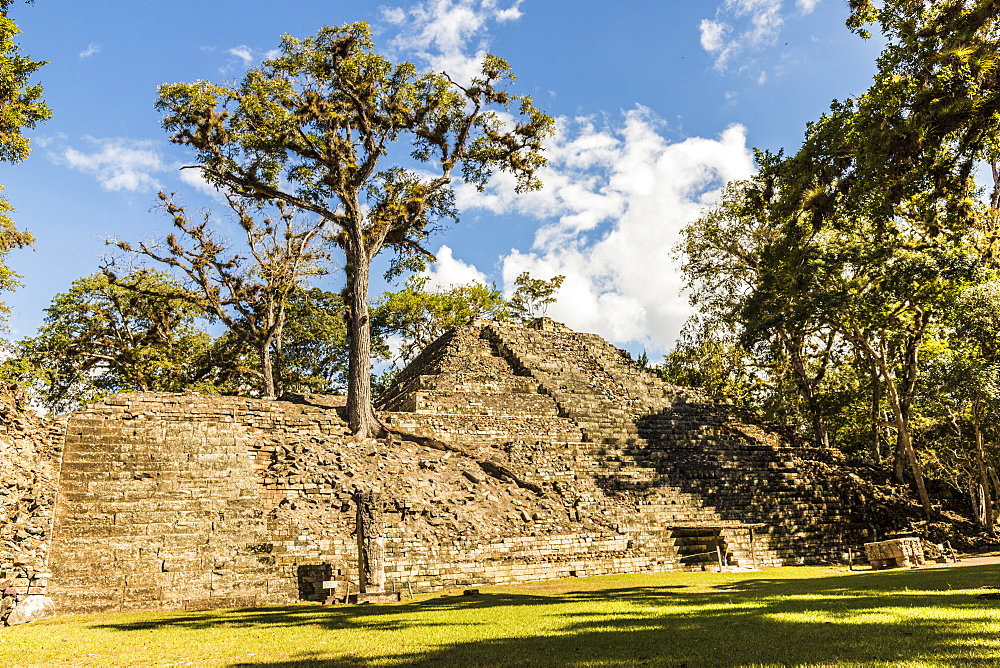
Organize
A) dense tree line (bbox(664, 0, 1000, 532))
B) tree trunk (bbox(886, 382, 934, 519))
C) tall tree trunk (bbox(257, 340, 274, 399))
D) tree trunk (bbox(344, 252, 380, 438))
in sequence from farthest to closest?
tall tree trunk (bbox(257, 340, 274, 399)) → tree trunk (bbox(886, 382, 934, 519)) → tree trunk (bbox(344, 252, 380, 438)) → dense tree line (bbox(664, 0, 1000, 532))

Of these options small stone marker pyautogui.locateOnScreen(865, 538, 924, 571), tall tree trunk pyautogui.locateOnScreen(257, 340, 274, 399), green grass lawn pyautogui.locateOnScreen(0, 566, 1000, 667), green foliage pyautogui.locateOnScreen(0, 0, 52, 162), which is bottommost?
small stone marker pyautogui.locateOnScreen(865, 538, 924, 571)

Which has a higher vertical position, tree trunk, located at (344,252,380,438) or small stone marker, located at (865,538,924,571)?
tree trunk, located at (344,252,380,438)

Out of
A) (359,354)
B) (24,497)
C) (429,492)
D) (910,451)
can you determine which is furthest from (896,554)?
(24,497)

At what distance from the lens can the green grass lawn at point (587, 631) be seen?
16.2 feet

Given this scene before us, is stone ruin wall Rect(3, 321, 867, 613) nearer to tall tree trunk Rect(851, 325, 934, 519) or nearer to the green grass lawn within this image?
the green grass lawn

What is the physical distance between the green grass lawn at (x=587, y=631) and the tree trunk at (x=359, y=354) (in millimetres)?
6655

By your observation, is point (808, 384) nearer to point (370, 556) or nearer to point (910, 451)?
point (910, 451)

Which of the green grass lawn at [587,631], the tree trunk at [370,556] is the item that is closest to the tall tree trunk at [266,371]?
the tree trunk at [370,556]

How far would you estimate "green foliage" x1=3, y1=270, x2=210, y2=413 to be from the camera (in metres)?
24.5

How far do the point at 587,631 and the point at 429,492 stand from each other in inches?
371

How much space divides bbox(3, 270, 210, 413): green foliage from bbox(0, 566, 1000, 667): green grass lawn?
16272 mm

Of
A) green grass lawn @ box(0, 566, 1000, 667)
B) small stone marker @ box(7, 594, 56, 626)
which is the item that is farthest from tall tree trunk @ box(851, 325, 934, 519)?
small stone marker @ box(7, 594, 56, 626)

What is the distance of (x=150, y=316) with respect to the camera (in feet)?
84.8

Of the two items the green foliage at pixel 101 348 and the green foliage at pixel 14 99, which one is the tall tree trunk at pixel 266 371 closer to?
the green foliage at pixel 101 348
